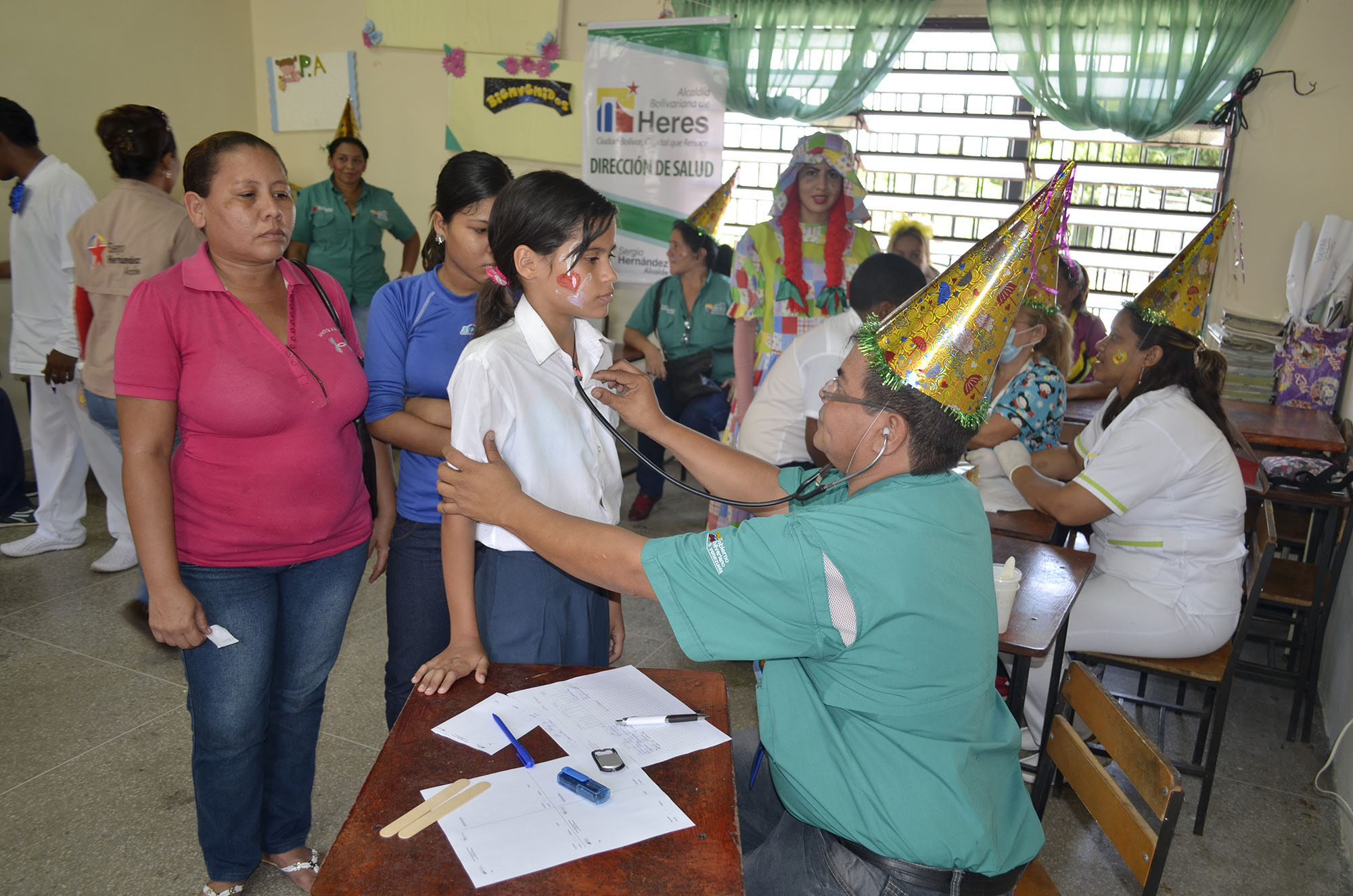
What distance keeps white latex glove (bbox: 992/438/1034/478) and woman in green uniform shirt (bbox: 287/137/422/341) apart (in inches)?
138

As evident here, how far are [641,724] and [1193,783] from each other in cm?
217

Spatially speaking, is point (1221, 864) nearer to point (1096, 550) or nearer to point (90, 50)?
point (1096, 550)

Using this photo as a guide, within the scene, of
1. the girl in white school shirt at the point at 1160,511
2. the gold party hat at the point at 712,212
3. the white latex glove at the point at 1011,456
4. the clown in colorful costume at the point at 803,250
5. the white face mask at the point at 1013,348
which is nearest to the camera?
the girl in white school shirt at the point at 1160,511

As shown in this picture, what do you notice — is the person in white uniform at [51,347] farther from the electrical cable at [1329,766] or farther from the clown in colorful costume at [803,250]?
the electrical cable at [1329,766]

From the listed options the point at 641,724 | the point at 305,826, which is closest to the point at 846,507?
the point at 641,724

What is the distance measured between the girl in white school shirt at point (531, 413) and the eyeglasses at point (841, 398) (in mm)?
404

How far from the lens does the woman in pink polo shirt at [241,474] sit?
154cm

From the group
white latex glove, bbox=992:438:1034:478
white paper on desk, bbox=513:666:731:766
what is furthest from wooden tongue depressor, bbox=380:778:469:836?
white latex glove, bbox=992:438:1034:478

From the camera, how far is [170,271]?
1.58 meters

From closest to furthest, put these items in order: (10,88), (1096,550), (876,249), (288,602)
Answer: (288,602) → (1096,550) → (876,249) → (10,88)

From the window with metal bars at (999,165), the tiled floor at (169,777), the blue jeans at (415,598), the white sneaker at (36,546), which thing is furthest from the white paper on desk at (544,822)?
the window with metal bars at (999,165)

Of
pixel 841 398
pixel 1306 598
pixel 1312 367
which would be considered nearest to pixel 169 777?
pixel 841 398

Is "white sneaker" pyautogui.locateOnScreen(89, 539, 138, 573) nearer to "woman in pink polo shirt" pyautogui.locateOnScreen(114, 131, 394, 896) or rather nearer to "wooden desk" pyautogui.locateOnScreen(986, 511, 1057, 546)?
"woman in pink polo shirt" pyautogui.locateOnScreen(114, 131, 394, 896)

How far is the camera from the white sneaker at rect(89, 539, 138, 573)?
368cm
